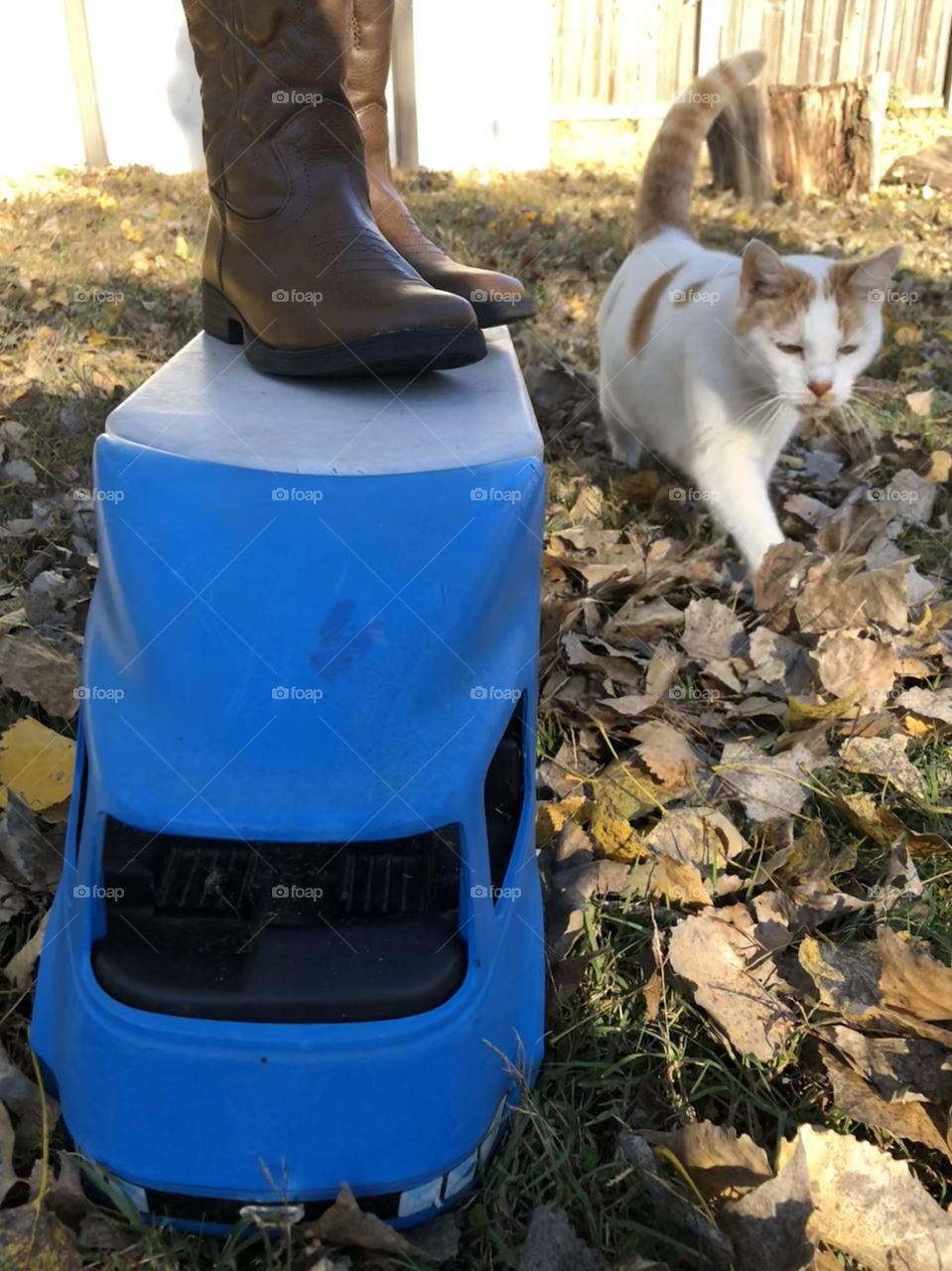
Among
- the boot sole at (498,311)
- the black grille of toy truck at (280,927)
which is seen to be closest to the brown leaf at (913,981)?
the black grille of toy truck at (280,927)

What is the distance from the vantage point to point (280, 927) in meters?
0.89

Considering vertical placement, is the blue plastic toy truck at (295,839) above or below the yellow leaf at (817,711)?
above

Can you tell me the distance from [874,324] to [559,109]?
646 cm

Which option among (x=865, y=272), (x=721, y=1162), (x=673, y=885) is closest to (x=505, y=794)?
(x=673, y=885)

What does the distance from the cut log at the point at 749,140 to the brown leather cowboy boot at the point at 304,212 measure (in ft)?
17.1

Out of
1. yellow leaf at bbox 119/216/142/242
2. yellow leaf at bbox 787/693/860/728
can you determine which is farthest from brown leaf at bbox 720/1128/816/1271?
yellow leaf at bbox 119/216/142/242

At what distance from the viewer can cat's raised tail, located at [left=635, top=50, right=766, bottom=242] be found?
255 cm

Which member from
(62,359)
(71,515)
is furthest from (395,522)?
(62,359)

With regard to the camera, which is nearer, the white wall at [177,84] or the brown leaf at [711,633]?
the brown leaf at [711,633]

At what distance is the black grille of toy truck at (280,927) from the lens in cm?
82

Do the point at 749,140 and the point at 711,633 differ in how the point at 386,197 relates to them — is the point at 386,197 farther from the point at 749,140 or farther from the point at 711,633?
the point at 749,140

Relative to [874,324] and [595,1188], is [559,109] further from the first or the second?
[595,1188]

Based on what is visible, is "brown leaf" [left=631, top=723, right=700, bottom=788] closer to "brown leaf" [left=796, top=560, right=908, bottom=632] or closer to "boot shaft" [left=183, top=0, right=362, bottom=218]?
"brown leaf" [left=796, top=560, right=908, bottom=632]

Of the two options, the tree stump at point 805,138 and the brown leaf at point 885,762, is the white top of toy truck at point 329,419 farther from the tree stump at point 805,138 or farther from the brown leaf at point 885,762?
the tree stump at point 805,138
